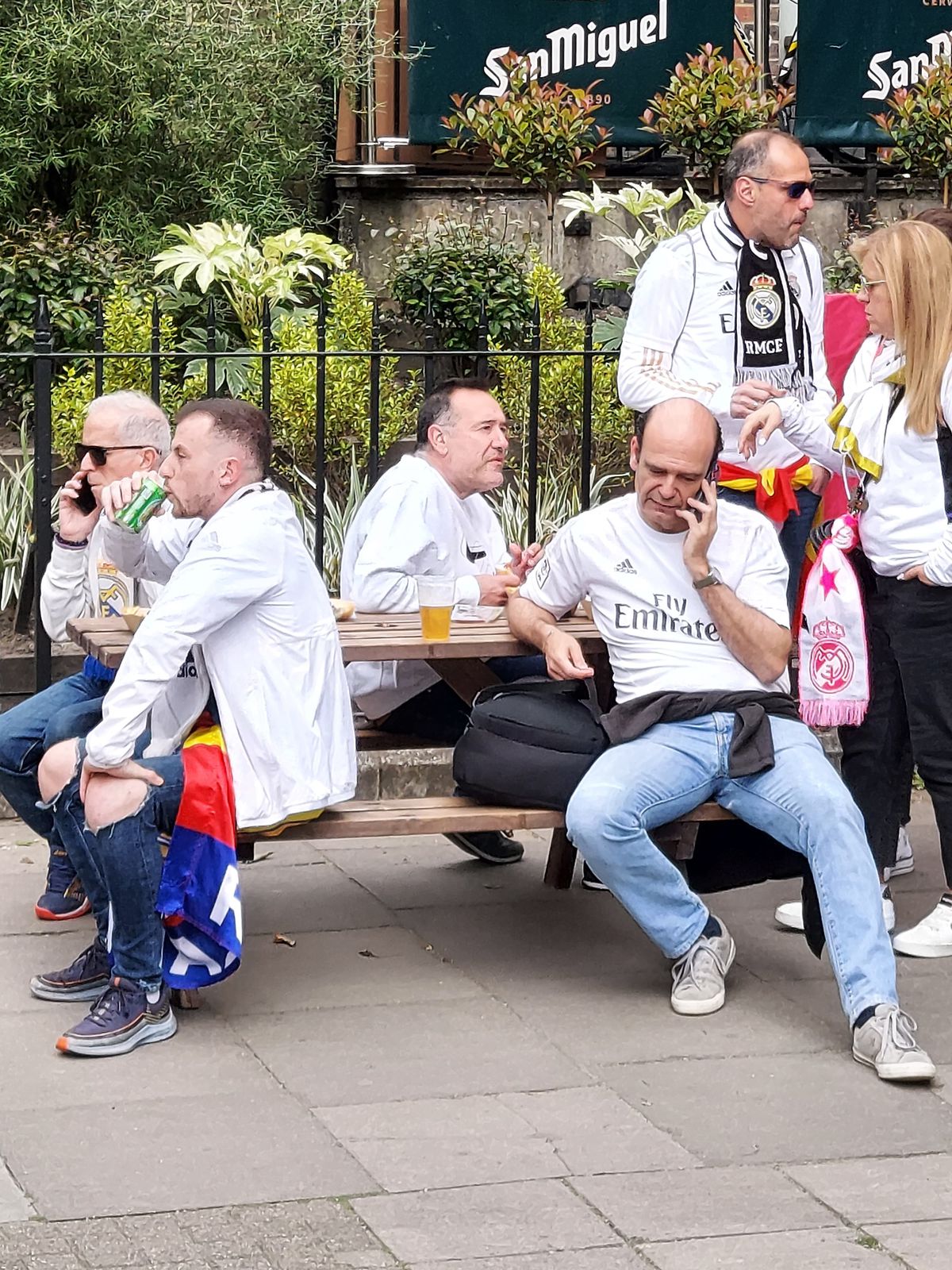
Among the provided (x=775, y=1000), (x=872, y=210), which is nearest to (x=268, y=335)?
(x=775, y=1000)

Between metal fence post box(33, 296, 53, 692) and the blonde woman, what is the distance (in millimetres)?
2360

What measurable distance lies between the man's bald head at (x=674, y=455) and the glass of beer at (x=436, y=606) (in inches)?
20.5

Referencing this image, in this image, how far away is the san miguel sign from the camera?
393 inches

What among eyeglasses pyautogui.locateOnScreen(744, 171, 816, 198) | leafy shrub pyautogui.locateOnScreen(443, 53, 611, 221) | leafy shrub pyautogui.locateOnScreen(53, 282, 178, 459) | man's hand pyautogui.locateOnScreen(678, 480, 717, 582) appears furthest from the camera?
leafy shrub pyautogui.locateOnScreen(443, 53, 611, 221)

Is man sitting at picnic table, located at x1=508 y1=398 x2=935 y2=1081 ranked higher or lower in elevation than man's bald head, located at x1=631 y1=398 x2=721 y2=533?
lower

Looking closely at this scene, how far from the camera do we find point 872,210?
10406 mm

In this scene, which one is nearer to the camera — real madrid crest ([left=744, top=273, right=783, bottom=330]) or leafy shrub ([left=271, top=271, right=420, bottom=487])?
real madrid crest ([left=744, top=273, right=783, bottom=330])

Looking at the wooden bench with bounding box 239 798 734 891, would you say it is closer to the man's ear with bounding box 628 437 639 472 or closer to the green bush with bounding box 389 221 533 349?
the man's ear with bounding box 628 437 639 472

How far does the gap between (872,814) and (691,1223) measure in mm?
→ 1850

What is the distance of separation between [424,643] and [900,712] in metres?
1.26

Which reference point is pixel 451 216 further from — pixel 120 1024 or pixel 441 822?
pixel 120 1024

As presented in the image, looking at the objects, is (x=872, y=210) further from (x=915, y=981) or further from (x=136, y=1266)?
(x=136, y=1266)

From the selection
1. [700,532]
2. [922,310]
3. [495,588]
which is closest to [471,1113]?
[700,532]

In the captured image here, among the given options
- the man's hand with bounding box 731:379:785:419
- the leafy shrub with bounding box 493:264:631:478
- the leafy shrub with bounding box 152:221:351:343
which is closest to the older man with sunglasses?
the man's hand with bounding box 731:379:785:419
